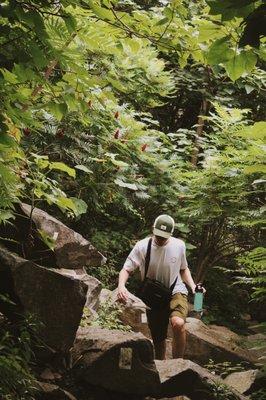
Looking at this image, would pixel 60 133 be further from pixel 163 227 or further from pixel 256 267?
pixel 256 267

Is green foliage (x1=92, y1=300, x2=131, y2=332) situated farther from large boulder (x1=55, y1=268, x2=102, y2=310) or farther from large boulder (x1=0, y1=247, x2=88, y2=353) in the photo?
large boulder (x1=0, y1=247, x2=88, y2=353)

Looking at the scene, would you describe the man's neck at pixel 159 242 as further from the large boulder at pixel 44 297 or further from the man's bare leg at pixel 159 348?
the large boulder at pixel 44 297

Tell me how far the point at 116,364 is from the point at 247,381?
85.8 inches

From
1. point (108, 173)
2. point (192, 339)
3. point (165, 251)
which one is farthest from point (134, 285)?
point (165, 251)

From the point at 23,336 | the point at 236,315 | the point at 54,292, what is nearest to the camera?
the point at 23,336

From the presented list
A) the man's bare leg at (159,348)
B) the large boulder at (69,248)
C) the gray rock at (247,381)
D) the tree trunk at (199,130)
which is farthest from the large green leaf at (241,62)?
the tree trunk at (199,130)

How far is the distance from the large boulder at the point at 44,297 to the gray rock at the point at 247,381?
7.77ft

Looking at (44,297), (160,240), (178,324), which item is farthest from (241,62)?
(178,324)

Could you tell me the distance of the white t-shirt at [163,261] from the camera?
5.42 metres

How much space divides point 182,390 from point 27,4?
412cm

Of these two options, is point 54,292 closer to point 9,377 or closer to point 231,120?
point 9,377

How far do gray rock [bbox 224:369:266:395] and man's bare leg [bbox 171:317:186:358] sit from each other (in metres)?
0.70

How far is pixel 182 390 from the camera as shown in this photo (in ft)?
15.5

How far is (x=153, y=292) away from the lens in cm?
541
